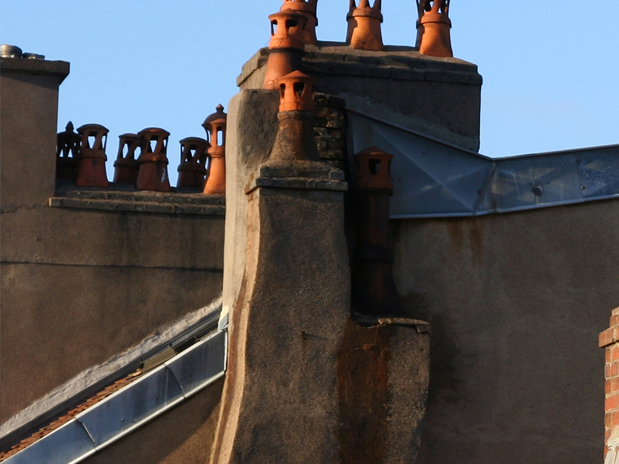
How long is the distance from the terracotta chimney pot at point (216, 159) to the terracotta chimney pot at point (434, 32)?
204 cm

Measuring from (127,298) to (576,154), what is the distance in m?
4.03

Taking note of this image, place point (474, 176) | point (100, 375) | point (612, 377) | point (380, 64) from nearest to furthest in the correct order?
point (612, 377)
point (474, 176)
point (380, 64)
point (100, 375)

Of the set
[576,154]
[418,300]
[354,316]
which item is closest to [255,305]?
[354,316]

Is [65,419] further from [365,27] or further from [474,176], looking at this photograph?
[365,27]

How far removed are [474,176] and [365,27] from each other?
1638 millimetres

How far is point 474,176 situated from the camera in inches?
377

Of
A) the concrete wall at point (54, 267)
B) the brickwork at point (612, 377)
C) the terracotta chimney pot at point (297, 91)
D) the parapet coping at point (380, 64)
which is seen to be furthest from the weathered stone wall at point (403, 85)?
the brickwork at point (612, 377)

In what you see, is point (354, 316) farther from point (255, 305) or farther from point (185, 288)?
point (185, 288)

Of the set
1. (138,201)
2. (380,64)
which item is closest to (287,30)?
(380,64)

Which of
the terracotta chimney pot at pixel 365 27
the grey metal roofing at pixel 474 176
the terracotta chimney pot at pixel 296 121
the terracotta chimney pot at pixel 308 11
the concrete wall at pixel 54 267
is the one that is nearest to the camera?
the terracotta chimney pot at pixel 296 121

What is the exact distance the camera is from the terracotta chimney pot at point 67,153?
11.0 meters

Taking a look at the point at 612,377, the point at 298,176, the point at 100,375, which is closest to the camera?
the point at 612,377

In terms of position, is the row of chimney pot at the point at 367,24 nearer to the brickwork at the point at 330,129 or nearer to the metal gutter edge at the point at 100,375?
the brickwork at the point at 330,129

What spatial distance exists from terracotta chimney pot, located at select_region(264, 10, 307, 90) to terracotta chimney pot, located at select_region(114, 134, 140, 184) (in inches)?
92.7
